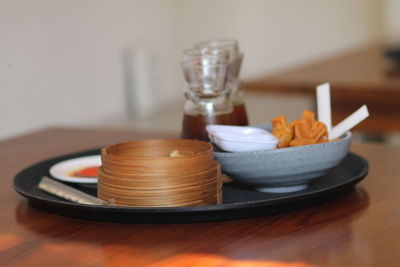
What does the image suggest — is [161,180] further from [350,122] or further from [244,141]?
[350,122]

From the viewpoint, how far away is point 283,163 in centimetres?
89

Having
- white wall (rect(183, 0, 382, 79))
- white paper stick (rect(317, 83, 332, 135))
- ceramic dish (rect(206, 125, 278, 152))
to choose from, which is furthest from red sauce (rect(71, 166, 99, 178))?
white wall (rect(183, 0, 382, 79))

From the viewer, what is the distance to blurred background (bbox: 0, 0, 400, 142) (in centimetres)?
258

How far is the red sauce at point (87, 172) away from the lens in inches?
41.0

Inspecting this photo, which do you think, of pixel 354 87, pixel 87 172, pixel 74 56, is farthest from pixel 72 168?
pixel 74 56

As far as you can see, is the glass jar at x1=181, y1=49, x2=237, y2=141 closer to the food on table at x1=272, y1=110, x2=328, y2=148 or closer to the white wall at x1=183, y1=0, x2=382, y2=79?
the food on table at x1=272, y1=110, x2=328, y2=148

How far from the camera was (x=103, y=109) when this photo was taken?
3.30m

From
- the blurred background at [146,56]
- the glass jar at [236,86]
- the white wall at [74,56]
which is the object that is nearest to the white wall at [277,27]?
the blurred background at [146,56]

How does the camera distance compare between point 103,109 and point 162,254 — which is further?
point 103,109

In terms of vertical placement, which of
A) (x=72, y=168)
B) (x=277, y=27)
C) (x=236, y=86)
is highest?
(x=236, y=86)

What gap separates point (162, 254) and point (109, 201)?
159mm

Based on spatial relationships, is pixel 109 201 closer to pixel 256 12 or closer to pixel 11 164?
pixel 11 164

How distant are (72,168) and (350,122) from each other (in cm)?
46

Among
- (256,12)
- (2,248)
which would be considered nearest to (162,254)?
(2,248)
